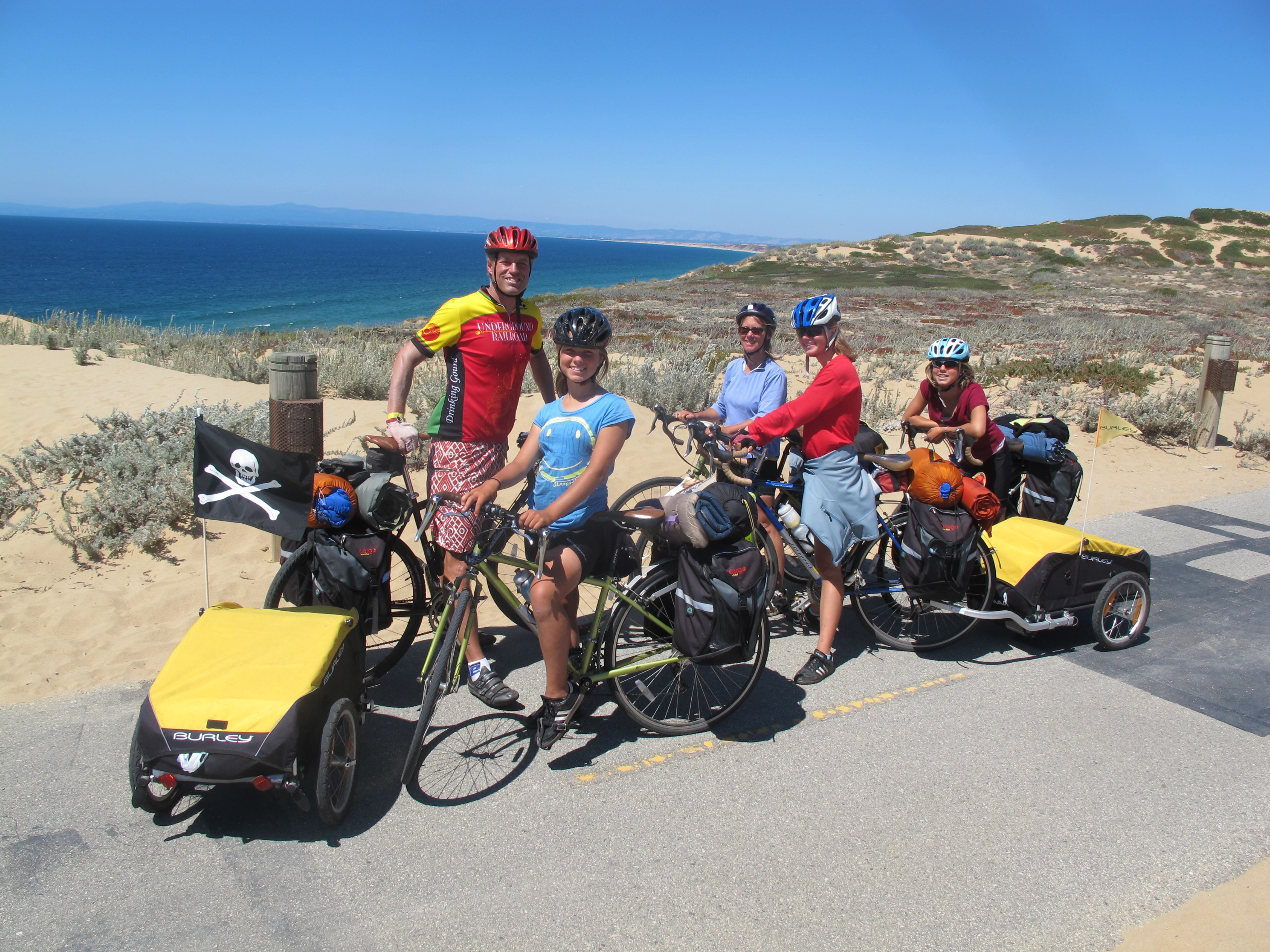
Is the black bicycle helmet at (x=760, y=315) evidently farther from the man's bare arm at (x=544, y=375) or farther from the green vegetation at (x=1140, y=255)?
the green vegetation at (x=1140, y=255)

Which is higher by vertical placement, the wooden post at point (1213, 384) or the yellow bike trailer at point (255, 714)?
the wooden post at point (1213, 384)

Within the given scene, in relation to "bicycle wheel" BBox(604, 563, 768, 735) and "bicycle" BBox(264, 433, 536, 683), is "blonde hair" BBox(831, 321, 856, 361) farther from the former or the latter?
"bicycle" BBox(264, 433, 536, 683)

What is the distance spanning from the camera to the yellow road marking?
368cm

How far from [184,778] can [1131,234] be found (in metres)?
86.5

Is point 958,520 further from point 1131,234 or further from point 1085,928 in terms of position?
point 1131,234

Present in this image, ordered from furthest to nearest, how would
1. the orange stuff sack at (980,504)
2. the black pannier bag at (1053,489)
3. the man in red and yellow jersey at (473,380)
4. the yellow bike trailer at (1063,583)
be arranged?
the black pannier bag at (1053,489) < the yellow bike trailer at (1063,583) < the orange stuff sack at (980,504) < the man in red and yellow jersey at (473,380)

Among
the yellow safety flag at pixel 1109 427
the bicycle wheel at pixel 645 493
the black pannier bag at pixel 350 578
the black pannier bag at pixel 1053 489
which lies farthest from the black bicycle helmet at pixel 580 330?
the black pannier bag at pixel 1053 489

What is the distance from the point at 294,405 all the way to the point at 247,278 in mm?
81010

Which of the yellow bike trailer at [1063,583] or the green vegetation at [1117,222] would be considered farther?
the green vegetation at [1117,222]

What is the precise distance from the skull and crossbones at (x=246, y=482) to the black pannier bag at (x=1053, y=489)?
15.5 ft

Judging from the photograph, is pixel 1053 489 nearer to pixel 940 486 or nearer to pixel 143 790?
pixel 940 486

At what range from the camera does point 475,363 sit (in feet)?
13.5

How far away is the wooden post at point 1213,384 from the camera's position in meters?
10.8

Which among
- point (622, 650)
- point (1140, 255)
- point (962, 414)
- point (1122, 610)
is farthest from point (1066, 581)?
A: point (1140, 255)
